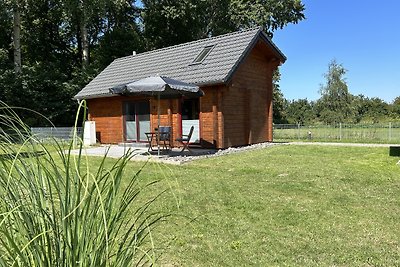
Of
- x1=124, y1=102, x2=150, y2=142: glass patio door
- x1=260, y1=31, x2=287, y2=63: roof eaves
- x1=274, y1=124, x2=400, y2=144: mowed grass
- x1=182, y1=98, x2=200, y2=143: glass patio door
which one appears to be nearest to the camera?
x1=182, y1=98, x2=200, y2=143: glass patio door

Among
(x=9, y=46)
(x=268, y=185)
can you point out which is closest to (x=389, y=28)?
(x=268, y=185)

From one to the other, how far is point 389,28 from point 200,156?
22812 millimetres

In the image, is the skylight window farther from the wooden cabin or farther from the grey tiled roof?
the grey tiled roof

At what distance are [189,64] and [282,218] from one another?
11.3 m

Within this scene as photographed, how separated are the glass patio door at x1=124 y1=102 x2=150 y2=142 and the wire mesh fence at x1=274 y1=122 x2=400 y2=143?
359 inches

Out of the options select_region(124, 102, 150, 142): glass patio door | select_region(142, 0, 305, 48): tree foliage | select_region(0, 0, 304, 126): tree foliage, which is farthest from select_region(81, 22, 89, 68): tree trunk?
select_region(124, 102, 150, 142): glass patio door

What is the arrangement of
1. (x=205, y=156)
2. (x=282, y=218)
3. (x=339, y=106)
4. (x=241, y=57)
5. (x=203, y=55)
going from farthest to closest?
1. (x=339, y=106)
2. (x=203, y=55)
3. (x=241, y=57)
4. (x=205, y=156)
5. (x=282, y=218)

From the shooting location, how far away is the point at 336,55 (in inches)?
1615

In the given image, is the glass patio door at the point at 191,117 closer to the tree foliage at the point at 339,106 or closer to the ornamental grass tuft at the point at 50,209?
the ornamental grass tuft at the point at 50,209

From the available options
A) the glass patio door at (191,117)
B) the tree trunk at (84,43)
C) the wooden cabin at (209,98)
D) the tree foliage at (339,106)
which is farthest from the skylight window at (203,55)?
the tree foliage at (339,106)

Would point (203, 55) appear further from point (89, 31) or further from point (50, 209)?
point (89, 31)

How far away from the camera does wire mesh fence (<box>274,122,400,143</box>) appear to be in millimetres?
17217

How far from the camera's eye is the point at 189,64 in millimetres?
14906

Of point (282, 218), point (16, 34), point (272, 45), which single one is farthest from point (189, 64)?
point (16, 34)
